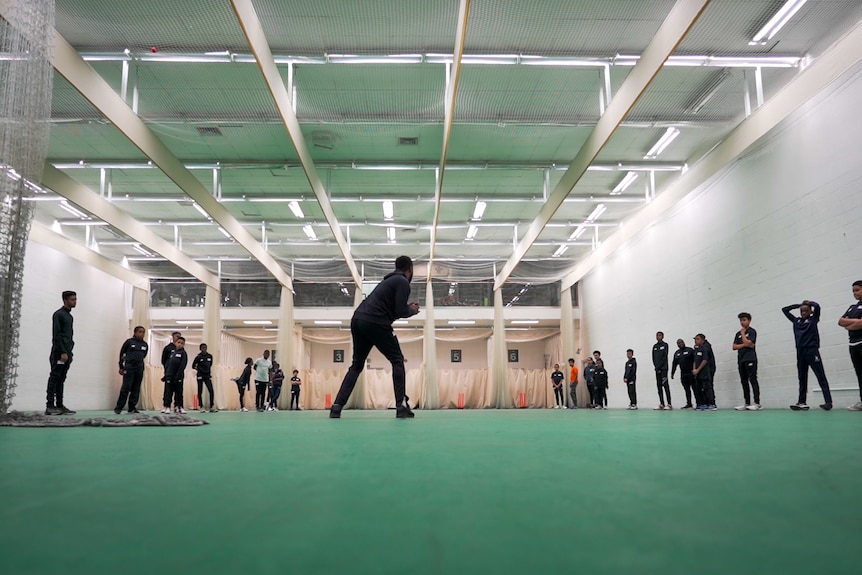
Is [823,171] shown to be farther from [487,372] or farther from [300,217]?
[487,372]

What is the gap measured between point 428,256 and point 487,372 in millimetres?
6628

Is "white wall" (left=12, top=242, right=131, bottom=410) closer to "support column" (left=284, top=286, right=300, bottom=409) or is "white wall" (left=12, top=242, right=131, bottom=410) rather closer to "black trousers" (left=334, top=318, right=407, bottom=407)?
"support column" (left=284, top=286, right=300, bottom=409)

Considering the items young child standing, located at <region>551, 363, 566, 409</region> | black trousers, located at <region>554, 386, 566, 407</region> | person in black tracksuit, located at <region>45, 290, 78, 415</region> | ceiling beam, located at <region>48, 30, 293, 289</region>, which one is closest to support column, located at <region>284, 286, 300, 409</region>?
ceiling beam, located at <region>48, 30, 293, 289</region>

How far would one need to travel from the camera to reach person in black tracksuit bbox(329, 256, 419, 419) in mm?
5684

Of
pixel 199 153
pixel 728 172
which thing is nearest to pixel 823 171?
pixel 728 172

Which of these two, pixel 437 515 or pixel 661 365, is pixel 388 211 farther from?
pixel 437 515

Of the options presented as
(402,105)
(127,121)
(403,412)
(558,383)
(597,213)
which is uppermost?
(402,105)

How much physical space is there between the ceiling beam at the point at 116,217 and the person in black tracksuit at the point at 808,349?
11.4 metres

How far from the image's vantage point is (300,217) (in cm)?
1505

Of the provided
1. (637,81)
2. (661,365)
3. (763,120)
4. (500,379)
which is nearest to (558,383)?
(500,379)

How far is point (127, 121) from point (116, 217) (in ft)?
15.5

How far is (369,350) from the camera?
5.73 meters

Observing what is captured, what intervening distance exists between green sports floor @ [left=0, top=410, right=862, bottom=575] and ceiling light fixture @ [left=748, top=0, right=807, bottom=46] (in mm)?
7722

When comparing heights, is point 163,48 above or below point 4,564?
above
